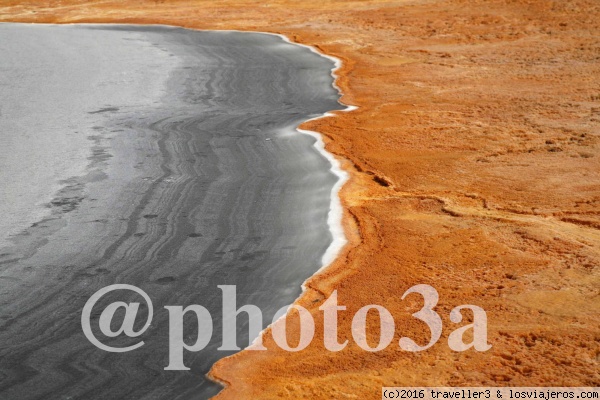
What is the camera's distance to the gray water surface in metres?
3.97

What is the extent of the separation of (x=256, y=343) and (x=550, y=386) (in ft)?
4.98

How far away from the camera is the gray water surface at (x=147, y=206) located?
3.97 meters

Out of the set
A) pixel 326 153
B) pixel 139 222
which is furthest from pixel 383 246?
pixel 326 153

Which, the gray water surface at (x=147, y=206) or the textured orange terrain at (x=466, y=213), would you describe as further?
the gray water surface at (x=147, y=206)

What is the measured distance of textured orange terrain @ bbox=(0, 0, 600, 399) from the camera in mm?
3771

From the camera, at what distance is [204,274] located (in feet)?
16.0

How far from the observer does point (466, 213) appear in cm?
579

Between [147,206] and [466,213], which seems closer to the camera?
[466,213]

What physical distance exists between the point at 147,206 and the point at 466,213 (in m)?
2.54

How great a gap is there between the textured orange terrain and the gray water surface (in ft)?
1.24

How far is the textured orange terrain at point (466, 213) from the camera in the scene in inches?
148

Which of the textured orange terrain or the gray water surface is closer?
the textured orange terrain

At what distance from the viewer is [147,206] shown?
610 centimetres

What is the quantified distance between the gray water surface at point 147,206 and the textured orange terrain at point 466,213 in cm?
38
